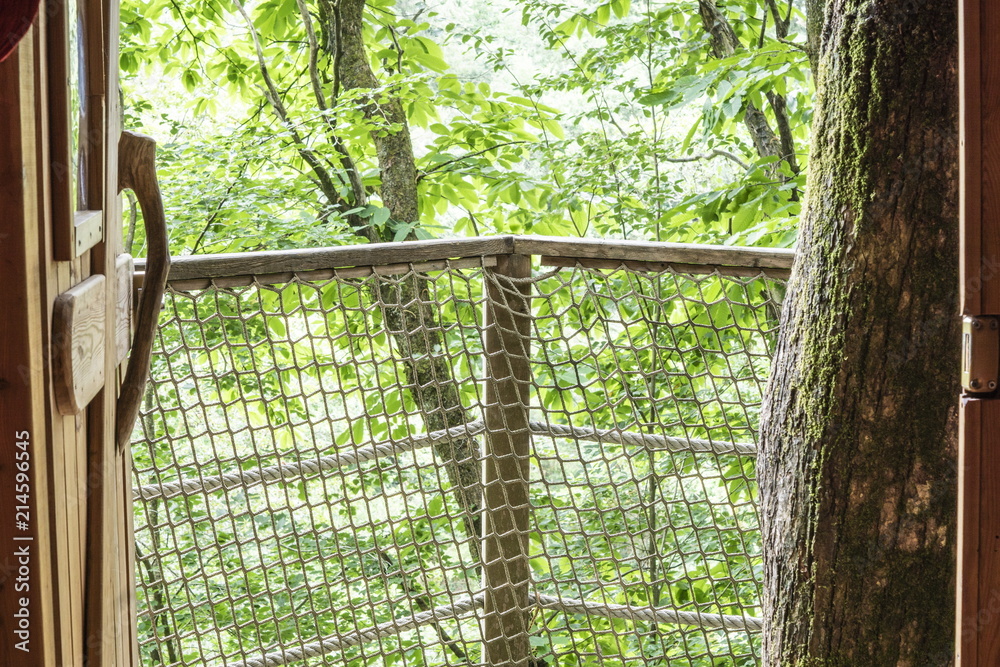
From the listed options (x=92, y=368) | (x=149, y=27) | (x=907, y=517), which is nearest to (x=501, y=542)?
(x=907, y=517)

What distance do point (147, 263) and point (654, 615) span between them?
5.02 feet

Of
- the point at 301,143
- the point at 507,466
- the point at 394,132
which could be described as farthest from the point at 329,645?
the point at 301,143

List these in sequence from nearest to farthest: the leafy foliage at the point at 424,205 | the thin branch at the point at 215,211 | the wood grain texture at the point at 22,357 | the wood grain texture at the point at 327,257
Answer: the wood grain texture at the point at 22,357 < the wood grain texture at the point at 327,257 < the leafy foliage at the point at 424,205 < the thin branch at the point at 215,211

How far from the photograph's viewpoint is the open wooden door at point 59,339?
33.9 inches

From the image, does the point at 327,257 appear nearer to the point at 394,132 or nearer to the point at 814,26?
the point at 814,26

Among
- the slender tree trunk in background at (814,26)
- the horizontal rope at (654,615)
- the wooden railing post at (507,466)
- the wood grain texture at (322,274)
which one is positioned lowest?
the horizontal rope at (654,615)

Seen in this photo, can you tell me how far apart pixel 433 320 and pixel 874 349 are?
2921 mm

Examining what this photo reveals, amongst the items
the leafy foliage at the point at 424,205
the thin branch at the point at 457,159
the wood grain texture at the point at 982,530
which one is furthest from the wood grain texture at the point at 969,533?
the thin branch at the point at 457,159

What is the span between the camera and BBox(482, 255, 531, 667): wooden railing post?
6.88 ft

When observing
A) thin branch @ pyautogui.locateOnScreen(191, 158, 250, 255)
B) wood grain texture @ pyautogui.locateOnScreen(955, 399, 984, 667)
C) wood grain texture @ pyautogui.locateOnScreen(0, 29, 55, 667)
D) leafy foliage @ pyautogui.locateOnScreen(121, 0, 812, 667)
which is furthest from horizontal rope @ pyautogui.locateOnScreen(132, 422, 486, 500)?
thin branch @ pyautogui.locateOnScreen(191, 158, 250, 255)

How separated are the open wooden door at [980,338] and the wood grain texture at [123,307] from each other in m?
1.05

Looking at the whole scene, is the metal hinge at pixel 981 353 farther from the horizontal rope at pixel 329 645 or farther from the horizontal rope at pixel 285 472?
the horizontal rope at pixel 329 645

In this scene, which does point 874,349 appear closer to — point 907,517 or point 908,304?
point 908,304

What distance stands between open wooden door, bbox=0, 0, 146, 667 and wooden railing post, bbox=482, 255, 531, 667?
1.01 metres
